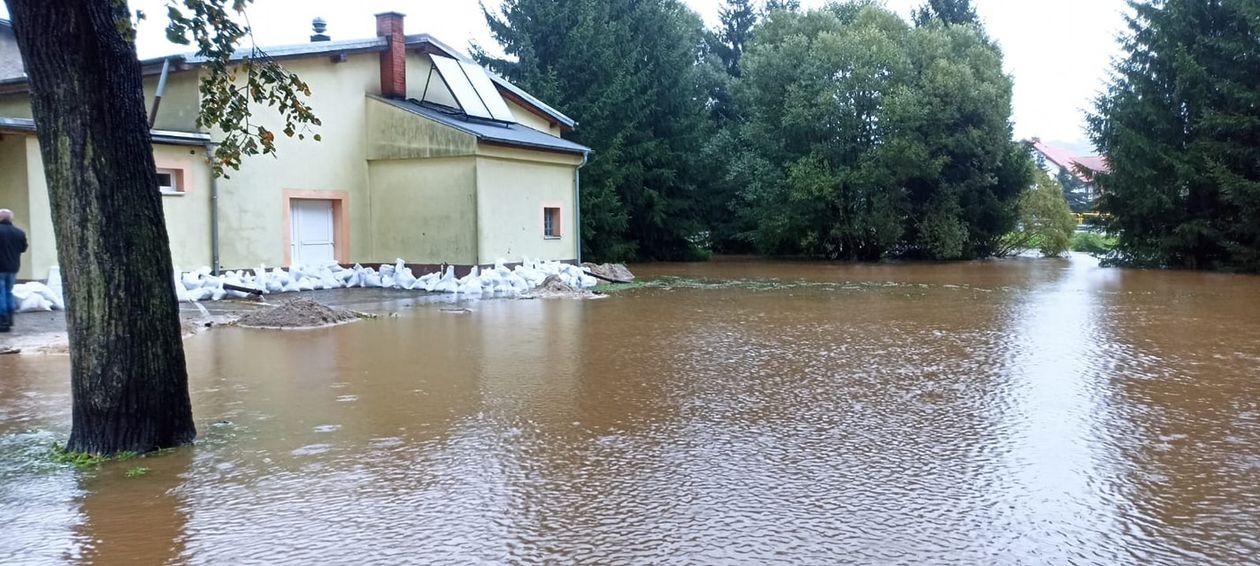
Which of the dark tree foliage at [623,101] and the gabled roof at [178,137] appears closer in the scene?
the gabled roof at [178,137]

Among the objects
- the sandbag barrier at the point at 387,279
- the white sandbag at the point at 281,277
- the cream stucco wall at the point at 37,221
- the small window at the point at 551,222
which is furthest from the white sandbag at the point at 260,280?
the small window at the point at 551,222

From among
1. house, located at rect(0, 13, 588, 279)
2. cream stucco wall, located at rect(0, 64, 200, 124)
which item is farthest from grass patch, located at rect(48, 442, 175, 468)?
cream stucco wall, located at rect(0, 64, 200, 124)

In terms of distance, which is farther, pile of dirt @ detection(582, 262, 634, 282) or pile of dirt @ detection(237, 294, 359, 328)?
pile of dirt @ detection(582, 262, 634, 282)

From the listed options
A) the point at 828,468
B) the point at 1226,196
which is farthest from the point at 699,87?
the point at 828,468

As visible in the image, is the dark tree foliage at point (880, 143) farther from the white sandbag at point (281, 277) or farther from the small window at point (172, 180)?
the small window at point (172, 180)

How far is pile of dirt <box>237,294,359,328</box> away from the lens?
1341 centimetres

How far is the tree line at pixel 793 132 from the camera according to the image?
3109 cm

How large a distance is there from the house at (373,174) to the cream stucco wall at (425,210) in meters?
0.03

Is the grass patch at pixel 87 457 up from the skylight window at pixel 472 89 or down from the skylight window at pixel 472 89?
down

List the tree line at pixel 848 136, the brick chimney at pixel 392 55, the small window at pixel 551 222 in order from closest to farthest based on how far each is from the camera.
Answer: the brick chimney at pixel 392 55
the small window at pixel 551 222
the tree line at pixel 848 136

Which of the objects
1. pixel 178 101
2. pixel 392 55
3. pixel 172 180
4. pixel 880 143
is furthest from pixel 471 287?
pixel 880 143

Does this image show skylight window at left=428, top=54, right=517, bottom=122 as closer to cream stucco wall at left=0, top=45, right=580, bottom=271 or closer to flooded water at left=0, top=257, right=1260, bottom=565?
cream stucco wall at left=0, top=45, right=580, bottom=271

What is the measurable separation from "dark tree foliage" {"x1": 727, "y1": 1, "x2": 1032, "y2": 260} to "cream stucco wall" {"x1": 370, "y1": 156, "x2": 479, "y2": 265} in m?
15.2

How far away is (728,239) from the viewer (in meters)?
37.9
